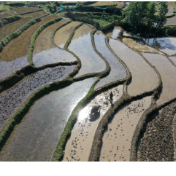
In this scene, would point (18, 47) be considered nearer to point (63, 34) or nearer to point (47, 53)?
point (47, 53)

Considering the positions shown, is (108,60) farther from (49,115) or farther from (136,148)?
(136,148)

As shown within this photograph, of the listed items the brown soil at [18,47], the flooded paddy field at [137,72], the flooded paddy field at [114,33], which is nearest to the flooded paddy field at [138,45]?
the flooded paddy field at [114,33]

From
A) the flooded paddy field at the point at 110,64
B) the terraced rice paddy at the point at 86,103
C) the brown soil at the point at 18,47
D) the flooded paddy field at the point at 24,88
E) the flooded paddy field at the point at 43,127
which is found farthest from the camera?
the brown soil at the point at 18,47

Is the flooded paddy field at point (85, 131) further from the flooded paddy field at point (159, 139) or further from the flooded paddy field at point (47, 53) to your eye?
the flooded paddy field at point (47, 53)

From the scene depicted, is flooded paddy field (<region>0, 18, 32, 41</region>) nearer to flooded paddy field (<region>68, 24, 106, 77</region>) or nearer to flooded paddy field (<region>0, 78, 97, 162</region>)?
flooded paddy field (<region>68, 24, 106, 77</region>)

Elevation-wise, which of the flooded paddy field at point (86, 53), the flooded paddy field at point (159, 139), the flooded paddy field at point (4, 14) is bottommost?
the flooded paddy field at point (159, 139)

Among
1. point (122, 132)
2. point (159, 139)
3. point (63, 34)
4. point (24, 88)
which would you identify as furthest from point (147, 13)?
point (24, 88)
